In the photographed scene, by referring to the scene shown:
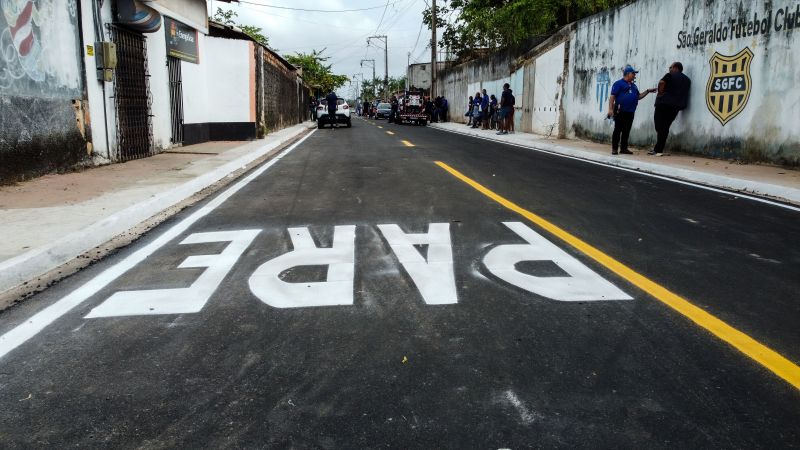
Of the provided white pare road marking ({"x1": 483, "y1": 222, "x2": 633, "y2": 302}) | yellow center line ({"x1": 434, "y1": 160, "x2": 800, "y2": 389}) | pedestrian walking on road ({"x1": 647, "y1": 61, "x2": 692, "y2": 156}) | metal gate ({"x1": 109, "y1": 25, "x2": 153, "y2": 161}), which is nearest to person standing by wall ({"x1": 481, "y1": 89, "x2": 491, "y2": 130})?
pedestrian walking on road ({"x1": 647, "y1": 61, "x2": 692, "y2": 156})

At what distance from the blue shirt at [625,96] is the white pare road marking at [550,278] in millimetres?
8875

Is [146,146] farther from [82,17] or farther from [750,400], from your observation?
[750,400]

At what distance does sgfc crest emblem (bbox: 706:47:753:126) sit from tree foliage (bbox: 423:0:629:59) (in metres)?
16.1

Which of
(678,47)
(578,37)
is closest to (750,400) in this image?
(678,47)

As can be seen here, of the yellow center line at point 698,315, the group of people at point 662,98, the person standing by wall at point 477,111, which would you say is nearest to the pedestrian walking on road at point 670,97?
the group of people at point 662,98

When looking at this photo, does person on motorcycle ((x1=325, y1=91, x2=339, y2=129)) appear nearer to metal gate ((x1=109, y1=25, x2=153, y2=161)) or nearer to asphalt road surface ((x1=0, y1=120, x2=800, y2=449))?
metal gate ((x1=109, y1=25, x2=153, y2=161))

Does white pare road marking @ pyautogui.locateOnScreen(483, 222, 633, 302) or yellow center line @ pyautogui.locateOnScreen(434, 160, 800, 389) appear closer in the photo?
yellow center line @ pyautogui.locateOnScreen(434, 160, 800, 389)

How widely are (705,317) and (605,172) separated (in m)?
7.64

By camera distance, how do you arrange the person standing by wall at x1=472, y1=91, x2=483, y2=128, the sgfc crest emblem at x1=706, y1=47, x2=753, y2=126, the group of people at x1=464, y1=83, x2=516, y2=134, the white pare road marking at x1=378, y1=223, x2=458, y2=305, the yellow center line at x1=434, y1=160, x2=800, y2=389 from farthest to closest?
the person standing by wall at x1=472, y1=91, x2=483, y2=128 → the group of people at x1=464, y1=83, x2=516, y2=134 → the sgfc crest emblem at x1=706, y1=47, x2=753, y2=126 → the white pare road marking at x1=378, y1=223, x2=458, y2=305 → the yellow center line at x1=434, y1=160, x2=800, y2=389

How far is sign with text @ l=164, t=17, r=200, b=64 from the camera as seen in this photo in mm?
15133

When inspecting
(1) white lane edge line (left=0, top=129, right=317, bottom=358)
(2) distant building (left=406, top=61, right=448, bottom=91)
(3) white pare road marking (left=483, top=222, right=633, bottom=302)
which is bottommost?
(1) white lane edge line (left=0, top=129, right=317, bottom=358)

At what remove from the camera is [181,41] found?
1608 centimetres

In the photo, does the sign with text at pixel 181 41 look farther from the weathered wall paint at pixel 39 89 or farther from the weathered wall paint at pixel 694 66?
the weathered wall paint at pixel 694 66

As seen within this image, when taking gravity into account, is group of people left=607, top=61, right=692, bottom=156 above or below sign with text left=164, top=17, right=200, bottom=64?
below
